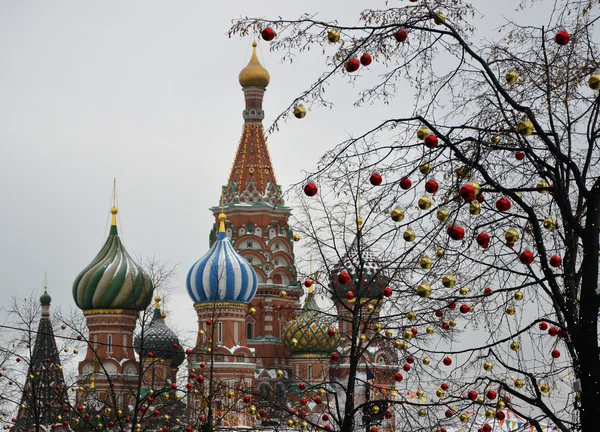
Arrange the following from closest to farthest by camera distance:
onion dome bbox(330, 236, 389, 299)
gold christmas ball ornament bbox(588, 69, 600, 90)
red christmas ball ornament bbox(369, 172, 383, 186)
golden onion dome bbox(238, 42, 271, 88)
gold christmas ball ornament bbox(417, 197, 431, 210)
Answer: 1. gold christmas ball ornament bbox(417, 197, 431, 210)
2. gold christmas ball ornament bbox(588, 69, 600, 90)
3. red christmas ball ornament bbox(369, 172, 383, 186)
4. onion dome bbox(330, 236, 389, 299)
5. golden onion dome bbox(238, 42, 271, 88)

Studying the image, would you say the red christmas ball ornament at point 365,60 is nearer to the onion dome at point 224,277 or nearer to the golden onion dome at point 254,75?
the onion dome at point 224,277

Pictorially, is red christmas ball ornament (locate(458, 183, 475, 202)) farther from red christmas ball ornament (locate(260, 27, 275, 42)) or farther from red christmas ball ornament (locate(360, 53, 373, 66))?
red christmas ball ornament (locate(260, 27, 275, 42))

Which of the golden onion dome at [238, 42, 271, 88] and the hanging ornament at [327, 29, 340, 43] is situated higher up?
the golden onion dome at [238, 42, 271, 88]

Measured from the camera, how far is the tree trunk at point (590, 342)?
Result: 7445 mm

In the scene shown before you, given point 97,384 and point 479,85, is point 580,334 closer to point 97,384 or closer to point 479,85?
point 479,85

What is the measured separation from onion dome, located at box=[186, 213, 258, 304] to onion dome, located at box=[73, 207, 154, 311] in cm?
284

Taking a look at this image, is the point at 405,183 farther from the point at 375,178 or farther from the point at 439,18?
the point at 439,18

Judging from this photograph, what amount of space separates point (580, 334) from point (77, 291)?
43.9m

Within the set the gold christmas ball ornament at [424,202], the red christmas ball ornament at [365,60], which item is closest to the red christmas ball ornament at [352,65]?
the red christmas ball ornament at [365,60]

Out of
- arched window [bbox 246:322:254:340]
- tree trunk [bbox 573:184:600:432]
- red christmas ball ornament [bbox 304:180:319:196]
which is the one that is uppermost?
arched window [bbox 246:322:254:340]

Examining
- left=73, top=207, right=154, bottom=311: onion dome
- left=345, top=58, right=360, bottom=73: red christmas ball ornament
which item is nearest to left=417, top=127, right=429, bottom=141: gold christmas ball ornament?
left=345, top=58, right=360, bottom=73: red christmas ball ornament

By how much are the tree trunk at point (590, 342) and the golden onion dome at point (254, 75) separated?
46.6m

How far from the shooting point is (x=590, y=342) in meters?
7.48

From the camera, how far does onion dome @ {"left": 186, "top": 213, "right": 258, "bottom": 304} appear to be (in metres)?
46.5
